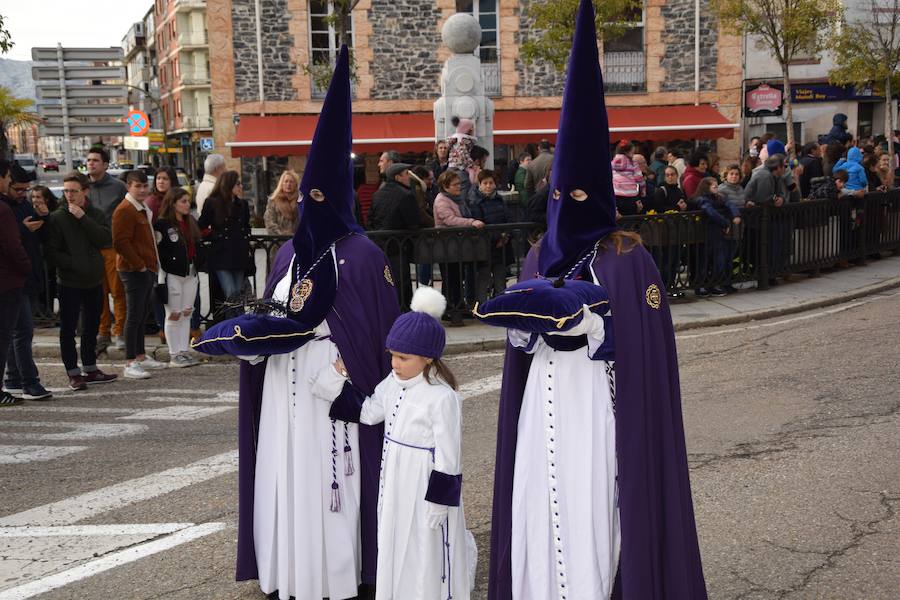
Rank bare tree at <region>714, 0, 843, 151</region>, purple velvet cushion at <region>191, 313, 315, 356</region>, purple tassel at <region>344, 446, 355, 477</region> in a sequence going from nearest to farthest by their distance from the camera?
purple velvet cushion at <region>191, 313, 315, 356</region> < purple tassel at <region>344, 446, 355, 477</region> < bare tree at <region>714, 0, 843, 151</region>

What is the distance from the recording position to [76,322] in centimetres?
989

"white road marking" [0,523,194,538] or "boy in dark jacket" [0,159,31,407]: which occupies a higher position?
"boy in dark jacket" [0,159,31,407]

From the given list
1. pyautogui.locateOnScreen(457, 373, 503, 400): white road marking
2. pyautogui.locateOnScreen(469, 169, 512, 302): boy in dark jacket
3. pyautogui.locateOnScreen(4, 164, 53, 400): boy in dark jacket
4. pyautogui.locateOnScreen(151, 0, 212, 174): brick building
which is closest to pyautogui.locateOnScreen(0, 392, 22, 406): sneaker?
pyautogui.locateOnScreen(4, 164, 53, 400): boy in dark jacket

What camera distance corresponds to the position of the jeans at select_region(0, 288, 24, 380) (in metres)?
8.82

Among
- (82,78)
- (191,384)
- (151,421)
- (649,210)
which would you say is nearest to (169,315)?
(191,384)

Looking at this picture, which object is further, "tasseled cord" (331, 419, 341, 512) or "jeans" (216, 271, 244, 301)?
"jeans" (216, 271, 244, 301)

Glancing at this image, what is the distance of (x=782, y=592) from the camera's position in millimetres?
4906

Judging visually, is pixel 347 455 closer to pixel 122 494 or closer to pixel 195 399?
pixel 122 494

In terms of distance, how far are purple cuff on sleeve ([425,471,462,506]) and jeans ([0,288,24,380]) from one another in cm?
594

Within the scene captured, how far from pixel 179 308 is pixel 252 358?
6125 millimetres

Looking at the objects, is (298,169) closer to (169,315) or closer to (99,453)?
(169,315)

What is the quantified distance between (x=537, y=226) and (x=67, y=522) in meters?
6.73

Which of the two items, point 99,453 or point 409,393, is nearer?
point 409,393

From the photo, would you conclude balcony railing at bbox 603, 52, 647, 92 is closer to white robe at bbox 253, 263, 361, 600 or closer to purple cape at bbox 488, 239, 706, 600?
white robe at bbox 253, 263, 361, 600
